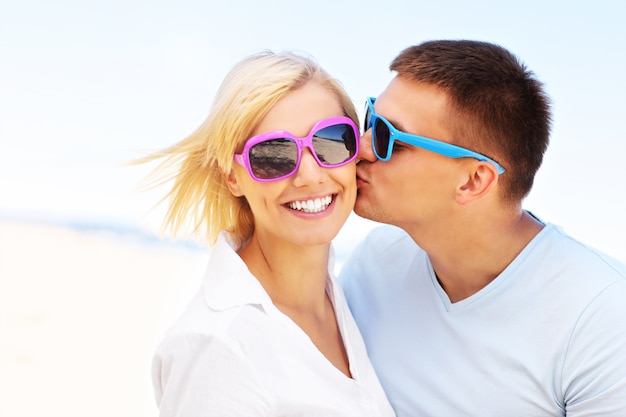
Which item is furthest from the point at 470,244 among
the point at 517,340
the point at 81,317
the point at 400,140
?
the point at 81,317

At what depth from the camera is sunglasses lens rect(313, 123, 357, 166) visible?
2.92 meters

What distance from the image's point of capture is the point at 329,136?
295 cm

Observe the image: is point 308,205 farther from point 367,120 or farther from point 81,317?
point 81,317

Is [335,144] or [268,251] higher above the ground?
[335,144]

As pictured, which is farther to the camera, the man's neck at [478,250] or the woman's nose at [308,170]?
the man's neck at [478,250]

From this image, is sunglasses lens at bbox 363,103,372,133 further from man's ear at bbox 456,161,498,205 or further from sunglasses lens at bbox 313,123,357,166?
man's ear at bbox 456,161,498,205

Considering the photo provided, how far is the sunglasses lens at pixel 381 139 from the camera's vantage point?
3412 millimetres

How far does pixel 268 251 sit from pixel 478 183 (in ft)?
3.59

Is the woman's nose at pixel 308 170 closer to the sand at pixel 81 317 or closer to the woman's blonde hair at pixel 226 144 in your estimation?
the woman's blonde hair at pixel 226 144

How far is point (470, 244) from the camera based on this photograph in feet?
11.3

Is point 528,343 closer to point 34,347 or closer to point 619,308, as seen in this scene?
point 619,308

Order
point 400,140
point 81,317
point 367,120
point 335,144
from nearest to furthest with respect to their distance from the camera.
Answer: point 335,144, point 400,140, point 367,120, point 81,317

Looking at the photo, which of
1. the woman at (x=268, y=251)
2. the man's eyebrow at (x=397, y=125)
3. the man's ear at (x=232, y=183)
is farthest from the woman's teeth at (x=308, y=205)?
the man's eyebrow at (x=397, y=125)

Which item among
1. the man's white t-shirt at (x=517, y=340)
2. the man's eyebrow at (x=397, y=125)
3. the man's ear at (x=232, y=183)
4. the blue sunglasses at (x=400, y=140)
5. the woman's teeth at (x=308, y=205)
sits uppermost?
the man's eyebrow at (x=397, y=125)
